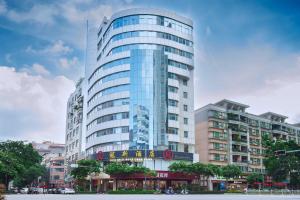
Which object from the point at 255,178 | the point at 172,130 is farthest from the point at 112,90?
the point at 255,178

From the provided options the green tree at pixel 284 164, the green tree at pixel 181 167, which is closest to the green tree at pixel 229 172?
the green tree at pixel 284 164

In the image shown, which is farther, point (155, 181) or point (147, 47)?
point (147, 47)

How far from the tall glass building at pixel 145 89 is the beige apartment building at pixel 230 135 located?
1088cm

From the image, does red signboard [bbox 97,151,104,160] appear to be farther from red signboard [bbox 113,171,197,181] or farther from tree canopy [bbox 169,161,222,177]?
tree canopy [bbox 169,161,222,177]

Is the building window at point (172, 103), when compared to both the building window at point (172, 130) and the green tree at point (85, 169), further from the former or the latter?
the green tree at point (85, 169)

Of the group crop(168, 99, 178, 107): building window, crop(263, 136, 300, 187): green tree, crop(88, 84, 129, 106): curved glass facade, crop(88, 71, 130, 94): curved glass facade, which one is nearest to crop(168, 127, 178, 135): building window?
crop(168, 99, 178, 107): building window

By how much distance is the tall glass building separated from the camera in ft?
232

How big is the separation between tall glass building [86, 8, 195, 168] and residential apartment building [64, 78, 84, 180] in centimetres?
1333

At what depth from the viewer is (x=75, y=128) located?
101m

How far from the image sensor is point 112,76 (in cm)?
7575

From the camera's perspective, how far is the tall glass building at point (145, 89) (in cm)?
7075

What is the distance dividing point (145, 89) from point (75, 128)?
35.7 metres

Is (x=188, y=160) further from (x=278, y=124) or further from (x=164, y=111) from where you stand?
(x=278, y=124)

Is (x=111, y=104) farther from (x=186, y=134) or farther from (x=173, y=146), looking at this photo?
(x=186, y=134)
